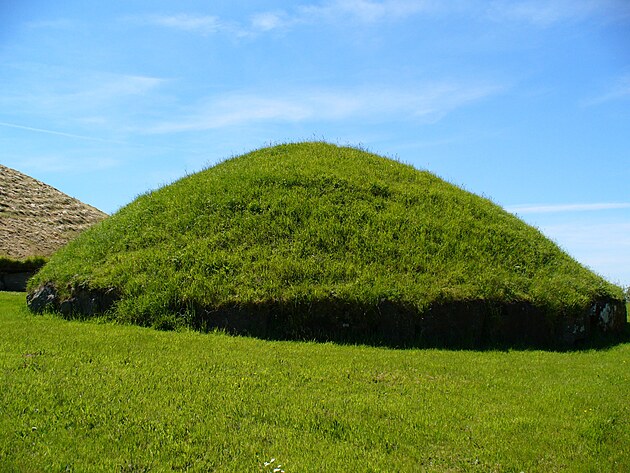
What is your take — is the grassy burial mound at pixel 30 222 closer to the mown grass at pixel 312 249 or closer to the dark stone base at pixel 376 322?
the mown grass at pixel 312 249

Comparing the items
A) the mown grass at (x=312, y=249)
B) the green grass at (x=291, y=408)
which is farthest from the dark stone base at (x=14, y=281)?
the green grass at (x=291, y=408)

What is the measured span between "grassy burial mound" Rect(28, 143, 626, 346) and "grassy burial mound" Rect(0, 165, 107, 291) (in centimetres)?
509

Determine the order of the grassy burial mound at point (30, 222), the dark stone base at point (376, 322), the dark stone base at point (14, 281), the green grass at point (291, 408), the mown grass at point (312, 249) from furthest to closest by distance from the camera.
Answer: the grassy burial mound at point (30, 222), the dark stone base at point (14, 281), the mown grass at point (312, 249), the dark stone base at point (376, 322), the green grass at point (291, 408)

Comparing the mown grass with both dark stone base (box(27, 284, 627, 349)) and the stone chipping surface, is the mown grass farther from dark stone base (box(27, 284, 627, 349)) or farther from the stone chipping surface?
the stone chipping surface

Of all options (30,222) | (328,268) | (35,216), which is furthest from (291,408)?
(35,216)

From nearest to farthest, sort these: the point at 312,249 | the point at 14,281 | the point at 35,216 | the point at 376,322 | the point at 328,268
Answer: the point at 376,322
the point at 328,268
the point at 312,249
the point at 14,281
the point at 35,216

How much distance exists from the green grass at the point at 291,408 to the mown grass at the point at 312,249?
4.89ft

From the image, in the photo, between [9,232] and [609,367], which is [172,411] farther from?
[9,232]

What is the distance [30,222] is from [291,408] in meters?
22.4

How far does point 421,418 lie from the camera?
631cm

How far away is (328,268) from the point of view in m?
11.5

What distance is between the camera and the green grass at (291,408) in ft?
17.5

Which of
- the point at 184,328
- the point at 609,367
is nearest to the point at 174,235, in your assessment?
the point at 184,328

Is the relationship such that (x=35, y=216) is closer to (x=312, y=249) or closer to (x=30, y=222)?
(x=30, y=222)
